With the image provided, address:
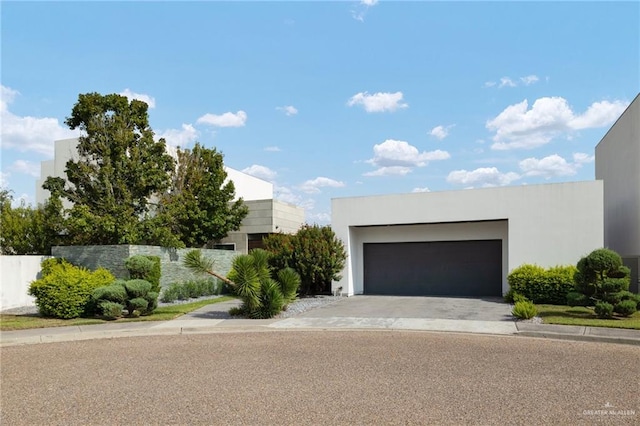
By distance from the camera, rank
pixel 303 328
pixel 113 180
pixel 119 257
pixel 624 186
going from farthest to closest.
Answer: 1. pixel 113 180
2. pixel 624 186
3. pixel 119 257
4. pixel 303 328

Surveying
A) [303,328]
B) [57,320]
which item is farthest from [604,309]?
[57,320]

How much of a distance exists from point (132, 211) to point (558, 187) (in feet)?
54.9

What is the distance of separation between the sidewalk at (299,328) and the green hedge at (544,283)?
4.73m

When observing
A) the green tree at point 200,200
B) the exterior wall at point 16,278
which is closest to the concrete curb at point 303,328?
the exterior wall at point 16,278

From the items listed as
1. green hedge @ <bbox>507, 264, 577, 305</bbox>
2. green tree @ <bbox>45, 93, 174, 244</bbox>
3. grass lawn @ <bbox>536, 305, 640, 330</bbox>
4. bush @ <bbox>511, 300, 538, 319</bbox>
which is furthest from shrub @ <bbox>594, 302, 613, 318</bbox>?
green tree @ <bbox>45, 93, 174, 244</bbox>

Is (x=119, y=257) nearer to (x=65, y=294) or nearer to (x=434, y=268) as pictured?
(x=65, y=294)

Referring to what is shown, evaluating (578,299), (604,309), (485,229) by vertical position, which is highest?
(485,229)

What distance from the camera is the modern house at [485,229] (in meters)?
18.2

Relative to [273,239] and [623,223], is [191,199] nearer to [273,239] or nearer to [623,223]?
[273,239]

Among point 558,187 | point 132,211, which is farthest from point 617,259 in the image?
point 132,211

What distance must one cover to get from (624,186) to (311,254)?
12.8 metres

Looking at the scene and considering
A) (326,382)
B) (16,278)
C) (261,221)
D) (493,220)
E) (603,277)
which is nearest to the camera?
(326,382)

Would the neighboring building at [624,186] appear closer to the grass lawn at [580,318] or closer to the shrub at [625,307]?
the grass lawn at [580,318]

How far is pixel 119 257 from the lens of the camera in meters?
19.2
